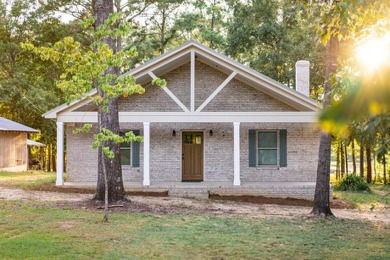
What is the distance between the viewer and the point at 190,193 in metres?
16.9

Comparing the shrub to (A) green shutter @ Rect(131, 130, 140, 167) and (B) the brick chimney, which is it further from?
(A) green shutter @ Rect(131, 130, 140, 167)


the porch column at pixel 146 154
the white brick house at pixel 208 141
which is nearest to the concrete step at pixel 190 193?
the porch column at pixel 146 154

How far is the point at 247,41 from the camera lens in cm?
3005

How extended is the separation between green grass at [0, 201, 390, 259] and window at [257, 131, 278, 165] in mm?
7796

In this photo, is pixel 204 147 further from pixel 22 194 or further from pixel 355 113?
pixel 355 113

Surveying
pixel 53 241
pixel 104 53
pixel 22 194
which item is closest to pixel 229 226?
pixel 53 241

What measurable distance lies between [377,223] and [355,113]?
11911mm

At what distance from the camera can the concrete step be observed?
55.0 ft

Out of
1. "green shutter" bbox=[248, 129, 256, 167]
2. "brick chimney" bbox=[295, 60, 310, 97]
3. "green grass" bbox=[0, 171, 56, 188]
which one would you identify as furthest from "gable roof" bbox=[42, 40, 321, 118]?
"green grass" bbox=[0, 171, 56, 188]

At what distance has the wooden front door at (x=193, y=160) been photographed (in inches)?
781

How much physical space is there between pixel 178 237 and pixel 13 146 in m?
25.8

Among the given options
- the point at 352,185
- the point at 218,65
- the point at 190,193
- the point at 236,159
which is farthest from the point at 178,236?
the point at 352,185

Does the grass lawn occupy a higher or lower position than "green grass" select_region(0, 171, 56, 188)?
lower

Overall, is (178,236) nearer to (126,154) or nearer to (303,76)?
(126,154)
